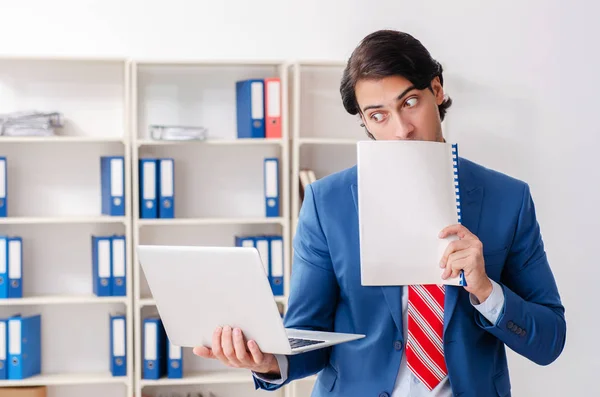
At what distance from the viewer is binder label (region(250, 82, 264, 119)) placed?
380 cm

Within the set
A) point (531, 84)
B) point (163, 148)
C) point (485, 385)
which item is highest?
point (531, 84)

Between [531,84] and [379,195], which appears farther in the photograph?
[531,84]

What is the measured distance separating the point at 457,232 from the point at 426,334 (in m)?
0.21

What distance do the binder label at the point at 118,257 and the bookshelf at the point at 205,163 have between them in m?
0.21

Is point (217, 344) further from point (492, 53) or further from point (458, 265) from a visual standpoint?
point (492, 53)

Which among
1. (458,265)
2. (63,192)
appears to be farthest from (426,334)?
(63,192)

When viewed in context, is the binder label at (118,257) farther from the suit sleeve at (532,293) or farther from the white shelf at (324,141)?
the suit sleeve at (532,293)

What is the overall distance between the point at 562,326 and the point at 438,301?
24 centimetres

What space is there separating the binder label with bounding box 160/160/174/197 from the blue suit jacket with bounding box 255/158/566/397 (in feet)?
7.61

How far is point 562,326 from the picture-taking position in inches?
57.8

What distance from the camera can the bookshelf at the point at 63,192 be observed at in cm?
397

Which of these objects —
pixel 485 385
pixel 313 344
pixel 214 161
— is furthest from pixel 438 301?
Answer: pixel 214 161

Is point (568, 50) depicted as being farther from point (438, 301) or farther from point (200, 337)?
point (200, 337)

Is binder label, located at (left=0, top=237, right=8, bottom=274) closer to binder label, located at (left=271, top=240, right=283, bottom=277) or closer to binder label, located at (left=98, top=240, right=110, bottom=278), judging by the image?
binder label, located at (left=98, top=240, right=110, bottom=278)
